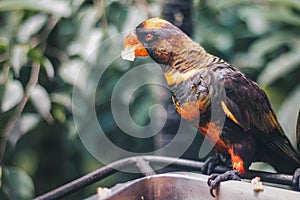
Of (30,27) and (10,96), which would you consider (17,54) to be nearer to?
A: (10,96)

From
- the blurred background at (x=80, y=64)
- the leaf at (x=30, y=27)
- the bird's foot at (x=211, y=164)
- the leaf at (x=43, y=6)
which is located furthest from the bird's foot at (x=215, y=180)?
the leaf at (x=30, y=27)

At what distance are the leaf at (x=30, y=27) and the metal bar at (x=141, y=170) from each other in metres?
0.85

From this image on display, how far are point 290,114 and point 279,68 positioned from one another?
20 centimetres

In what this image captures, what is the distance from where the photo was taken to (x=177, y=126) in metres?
1.36

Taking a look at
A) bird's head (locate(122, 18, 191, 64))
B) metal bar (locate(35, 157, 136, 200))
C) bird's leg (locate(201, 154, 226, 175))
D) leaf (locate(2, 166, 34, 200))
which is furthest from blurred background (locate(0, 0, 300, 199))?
bird's head (locate(122, 18, 191, 64))

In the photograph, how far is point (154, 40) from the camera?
102 cm

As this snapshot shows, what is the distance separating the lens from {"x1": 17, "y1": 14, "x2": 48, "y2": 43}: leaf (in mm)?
→ 1870

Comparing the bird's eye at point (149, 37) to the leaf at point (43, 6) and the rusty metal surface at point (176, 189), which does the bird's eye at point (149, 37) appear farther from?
the leaf at point (43, 6)

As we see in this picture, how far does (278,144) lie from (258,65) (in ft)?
2.63

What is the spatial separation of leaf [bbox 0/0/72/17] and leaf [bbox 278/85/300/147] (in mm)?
706

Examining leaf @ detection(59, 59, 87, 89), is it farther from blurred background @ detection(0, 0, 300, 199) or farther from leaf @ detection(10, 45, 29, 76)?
leaf @ detection(10, 45, 29, 76)

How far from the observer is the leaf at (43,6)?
1759mm

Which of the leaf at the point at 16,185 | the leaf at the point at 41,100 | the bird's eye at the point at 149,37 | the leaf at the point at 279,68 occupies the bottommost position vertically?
the leaf at the point at 16,185

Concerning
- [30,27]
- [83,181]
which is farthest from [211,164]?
[30,27]
